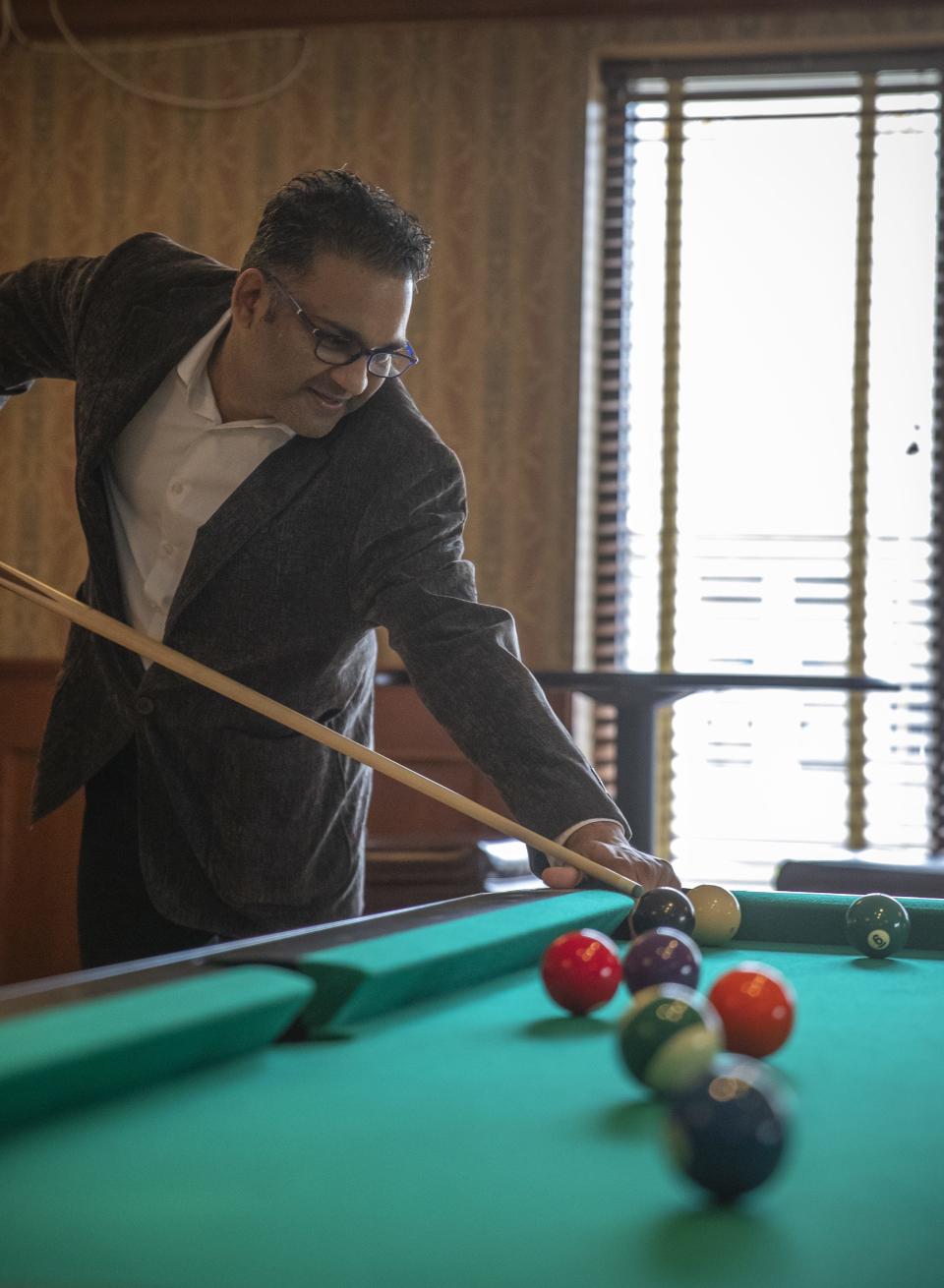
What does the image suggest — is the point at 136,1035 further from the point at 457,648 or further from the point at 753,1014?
the point at 457,648

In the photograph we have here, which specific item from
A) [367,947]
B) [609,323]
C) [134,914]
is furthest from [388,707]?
[367,947]

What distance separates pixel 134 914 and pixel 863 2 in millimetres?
3206

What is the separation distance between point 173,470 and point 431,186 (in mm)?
2510

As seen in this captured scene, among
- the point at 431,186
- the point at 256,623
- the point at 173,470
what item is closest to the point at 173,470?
the point at 173,470

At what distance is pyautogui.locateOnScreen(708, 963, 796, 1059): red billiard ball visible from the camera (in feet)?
3.28

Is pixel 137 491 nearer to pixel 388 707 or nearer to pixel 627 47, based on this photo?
pixel 388 707

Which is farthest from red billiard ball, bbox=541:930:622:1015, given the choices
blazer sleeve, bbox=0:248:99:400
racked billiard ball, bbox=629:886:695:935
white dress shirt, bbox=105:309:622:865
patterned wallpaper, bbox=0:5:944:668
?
patterned wallpaper, bbox=0:5:944:668

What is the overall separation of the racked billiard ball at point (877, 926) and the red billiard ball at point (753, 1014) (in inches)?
19.3

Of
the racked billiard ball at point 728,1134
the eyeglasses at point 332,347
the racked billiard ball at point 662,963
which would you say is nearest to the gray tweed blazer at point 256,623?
the eyeglasses at point 332,347

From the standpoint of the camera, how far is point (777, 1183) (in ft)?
2.41

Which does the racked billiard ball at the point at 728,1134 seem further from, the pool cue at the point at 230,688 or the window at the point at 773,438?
the window at the point at 773,438

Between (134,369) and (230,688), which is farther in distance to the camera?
(134,369)

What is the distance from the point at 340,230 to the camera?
5.91ft

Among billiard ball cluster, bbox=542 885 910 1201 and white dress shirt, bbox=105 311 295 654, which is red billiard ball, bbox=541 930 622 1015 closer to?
billiard ball cluster, bbox=542 885 910 1201
